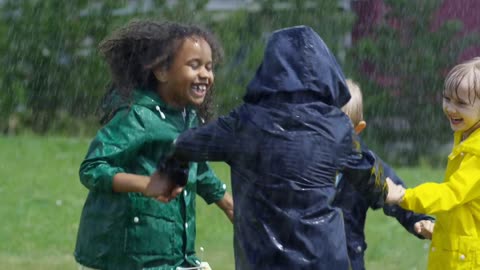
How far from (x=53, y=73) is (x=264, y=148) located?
1119 centimetres

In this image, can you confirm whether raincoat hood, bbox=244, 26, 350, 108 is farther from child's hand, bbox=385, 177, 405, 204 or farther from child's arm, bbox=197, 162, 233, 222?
child's arm, bbox=197, 162, 233, 222

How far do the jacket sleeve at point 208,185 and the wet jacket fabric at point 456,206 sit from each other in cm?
84

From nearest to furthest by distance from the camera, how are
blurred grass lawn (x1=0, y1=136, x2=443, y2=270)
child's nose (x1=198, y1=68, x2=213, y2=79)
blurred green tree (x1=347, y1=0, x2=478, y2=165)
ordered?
child's nose (x1=198, y1=68, x2=213, y2=79) → blurred grass lawn (x1=0, y1=136, x2=443, y2=270) → blurred green tree (x1=347, y1=0, x2=478, y2=165)

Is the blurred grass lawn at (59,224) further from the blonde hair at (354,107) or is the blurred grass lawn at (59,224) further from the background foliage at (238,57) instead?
the blonde hair at (354,107)

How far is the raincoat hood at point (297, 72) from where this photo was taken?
3.73 meters

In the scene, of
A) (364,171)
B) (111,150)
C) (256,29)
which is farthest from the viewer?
(256,29)

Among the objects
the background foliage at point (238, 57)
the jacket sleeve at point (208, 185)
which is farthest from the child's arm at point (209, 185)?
the background foliage at point (238, 57)

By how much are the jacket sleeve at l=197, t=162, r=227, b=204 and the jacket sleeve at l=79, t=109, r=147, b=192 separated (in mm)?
430

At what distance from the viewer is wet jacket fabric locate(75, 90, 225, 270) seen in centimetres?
435

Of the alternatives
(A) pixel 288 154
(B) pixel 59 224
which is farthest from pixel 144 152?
(B) pixel 59 224

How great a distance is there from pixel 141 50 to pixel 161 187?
967mm

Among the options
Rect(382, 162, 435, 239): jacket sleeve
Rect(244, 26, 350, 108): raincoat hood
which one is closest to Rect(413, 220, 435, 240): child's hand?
Rect(382, 162, 435, 239): jacket sleeve

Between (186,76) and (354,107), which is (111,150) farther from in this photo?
(354,107)

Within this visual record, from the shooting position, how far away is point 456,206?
14.8ft
